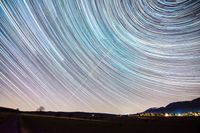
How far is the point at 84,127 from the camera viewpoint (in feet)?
13.1

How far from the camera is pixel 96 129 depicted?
4078 millimetres

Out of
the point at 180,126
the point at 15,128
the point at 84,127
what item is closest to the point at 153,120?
the point at 180,126

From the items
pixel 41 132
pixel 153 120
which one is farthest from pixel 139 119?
pixel 41 132

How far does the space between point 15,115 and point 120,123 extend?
6.04 ft

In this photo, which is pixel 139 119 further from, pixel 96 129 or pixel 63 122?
pixel 63 122

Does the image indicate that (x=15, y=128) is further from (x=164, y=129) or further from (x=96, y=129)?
(x=164, y=129)

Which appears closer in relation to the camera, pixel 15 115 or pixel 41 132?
pixel 15 115

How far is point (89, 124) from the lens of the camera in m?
4.02

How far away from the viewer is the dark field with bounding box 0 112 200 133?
136 inches

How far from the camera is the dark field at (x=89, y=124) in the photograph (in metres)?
3.46

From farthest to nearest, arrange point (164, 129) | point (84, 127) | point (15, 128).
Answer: point (164, 129) < point (84, 127) < point (15, 128)

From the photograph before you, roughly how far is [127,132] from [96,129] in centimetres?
59

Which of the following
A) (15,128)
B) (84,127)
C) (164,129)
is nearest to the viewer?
(15,128)

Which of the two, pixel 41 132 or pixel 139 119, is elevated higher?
pixel 139 119
